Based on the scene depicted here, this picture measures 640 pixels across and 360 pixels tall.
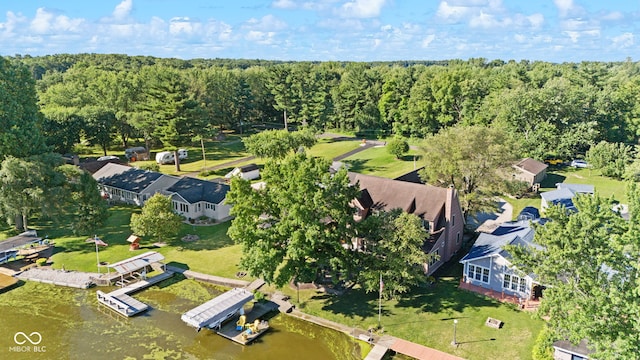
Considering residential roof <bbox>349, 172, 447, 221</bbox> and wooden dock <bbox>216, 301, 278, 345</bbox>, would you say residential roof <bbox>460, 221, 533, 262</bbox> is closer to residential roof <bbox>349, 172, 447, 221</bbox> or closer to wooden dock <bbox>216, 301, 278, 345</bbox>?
residential roof <bbox>349, 172, 447, 221</bbox>

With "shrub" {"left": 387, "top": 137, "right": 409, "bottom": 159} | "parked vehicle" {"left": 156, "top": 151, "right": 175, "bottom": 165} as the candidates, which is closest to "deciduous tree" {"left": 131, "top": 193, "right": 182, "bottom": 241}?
"parked vehicle" {"left": 156, "top": 151, "right": 175, "bottom": 165}

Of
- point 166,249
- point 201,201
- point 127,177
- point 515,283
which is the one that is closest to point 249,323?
point 166,249

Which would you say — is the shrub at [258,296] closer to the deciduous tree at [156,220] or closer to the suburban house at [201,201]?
the deciduous tree at [156,220]

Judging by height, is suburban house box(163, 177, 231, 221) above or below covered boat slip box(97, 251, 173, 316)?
above

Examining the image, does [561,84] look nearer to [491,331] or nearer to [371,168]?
[371,168]

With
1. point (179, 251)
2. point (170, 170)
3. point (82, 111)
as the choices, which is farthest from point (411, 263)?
point (82, 111)

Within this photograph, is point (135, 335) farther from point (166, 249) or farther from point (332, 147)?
point (332, 147)

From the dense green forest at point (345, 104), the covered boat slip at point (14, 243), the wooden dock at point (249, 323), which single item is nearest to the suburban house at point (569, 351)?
the wooden dock at point (249, 323)
